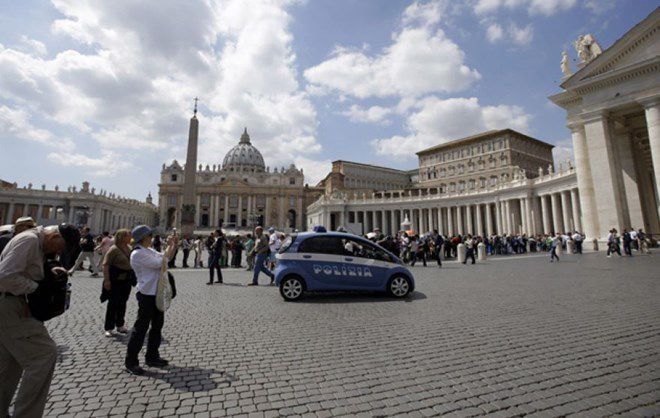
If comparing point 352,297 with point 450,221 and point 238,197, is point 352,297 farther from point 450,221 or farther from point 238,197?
point 238,197

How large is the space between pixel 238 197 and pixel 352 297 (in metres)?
90.6

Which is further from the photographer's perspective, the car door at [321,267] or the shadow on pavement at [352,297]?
the car door at [321,267]

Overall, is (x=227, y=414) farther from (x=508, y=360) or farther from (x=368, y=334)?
(x=508, y=360)

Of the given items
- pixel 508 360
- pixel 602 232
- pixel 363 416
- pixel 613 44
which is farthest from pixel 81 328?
pixel 613 44

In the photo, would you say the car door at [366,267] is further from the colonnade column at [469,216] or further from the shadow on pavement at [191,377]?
the colonnade column at [469,216]

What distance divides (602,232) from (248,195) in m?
84.6

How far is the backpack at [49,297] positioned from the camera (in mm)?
2639

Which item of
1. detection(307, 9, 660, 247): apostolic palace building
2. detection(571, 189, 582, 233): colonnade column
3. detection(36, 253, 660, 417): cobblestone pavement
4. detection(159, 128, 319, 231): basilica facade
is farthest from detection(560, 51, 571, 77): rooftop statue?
detection(159, 128, 319, 231): basilica facade

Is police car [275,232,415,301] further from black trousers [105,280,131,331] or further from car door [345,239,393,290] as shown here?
black trousers [105,280,131,331]

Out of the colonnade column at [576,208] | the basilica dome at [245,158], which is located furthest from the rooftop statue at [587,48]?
the basilica dome at [245,158]

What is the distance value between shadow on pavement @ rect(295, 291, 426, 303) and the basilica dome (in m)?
107

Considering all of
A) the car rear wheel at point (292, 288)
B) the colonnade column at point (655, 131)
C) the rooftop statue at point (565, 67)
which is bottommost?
the car rear wheel at point (292, 288)

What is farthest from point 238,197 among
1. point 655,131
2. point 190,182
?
point 655,131

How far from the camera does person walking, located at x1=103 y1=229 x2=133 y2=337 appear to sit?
5463 millimetres
